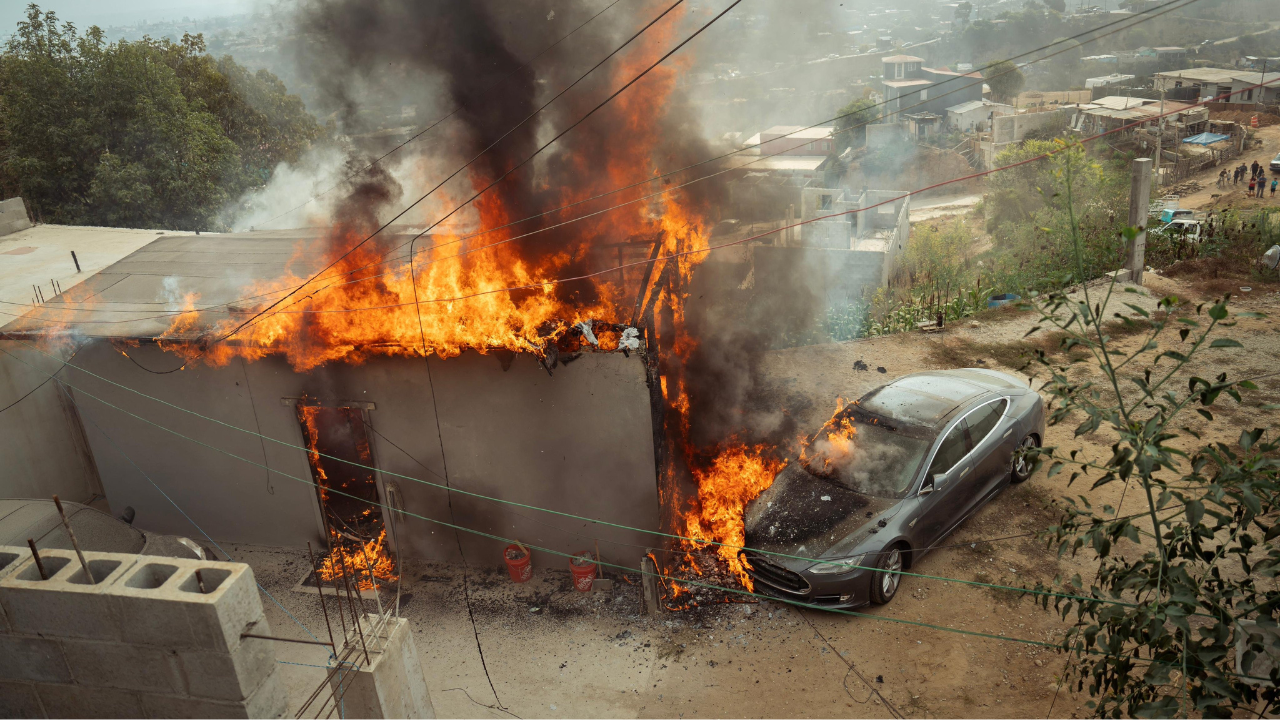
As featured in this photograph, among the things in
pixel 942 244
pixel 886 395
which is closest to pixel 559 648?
pixel 886 395

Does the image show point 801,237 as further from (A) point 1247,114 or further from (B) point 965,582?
(A) point 1247,114

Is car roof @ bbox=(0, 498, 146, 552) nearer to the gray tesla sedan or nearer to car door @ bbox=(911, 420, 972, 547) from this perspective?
the gray tesla sedan

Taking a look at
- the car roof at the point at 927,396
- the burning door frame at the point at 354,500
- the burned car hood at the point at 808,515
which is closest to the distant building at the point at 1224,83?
the car roof at the point at 927,396

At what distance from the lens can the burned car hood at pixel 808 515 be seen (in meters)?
7.79

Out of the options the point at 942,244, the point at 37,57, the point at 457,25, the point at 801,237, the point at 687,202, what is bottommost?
the point at 942,244

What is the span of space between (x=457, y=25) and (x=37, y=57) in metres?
18.6

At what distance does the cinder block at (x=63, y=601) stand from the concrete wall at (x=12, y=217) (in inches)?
578

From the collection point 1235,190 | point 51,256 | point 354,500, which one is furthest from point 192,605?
point 1235,190

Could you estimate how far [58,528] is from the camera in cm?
752

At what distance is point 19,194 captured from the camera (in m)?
22.4

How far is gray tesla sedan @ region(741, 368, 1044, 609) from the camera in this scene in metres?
7.66

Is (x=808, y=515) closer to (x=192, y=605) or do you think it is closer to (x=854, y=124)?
(x=192, y=605)

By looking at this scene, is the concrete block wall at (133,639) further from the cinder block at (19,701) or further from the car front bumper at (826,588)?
the car front bumper at (826,588)

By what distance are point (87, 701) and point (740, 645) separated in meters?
5.39
